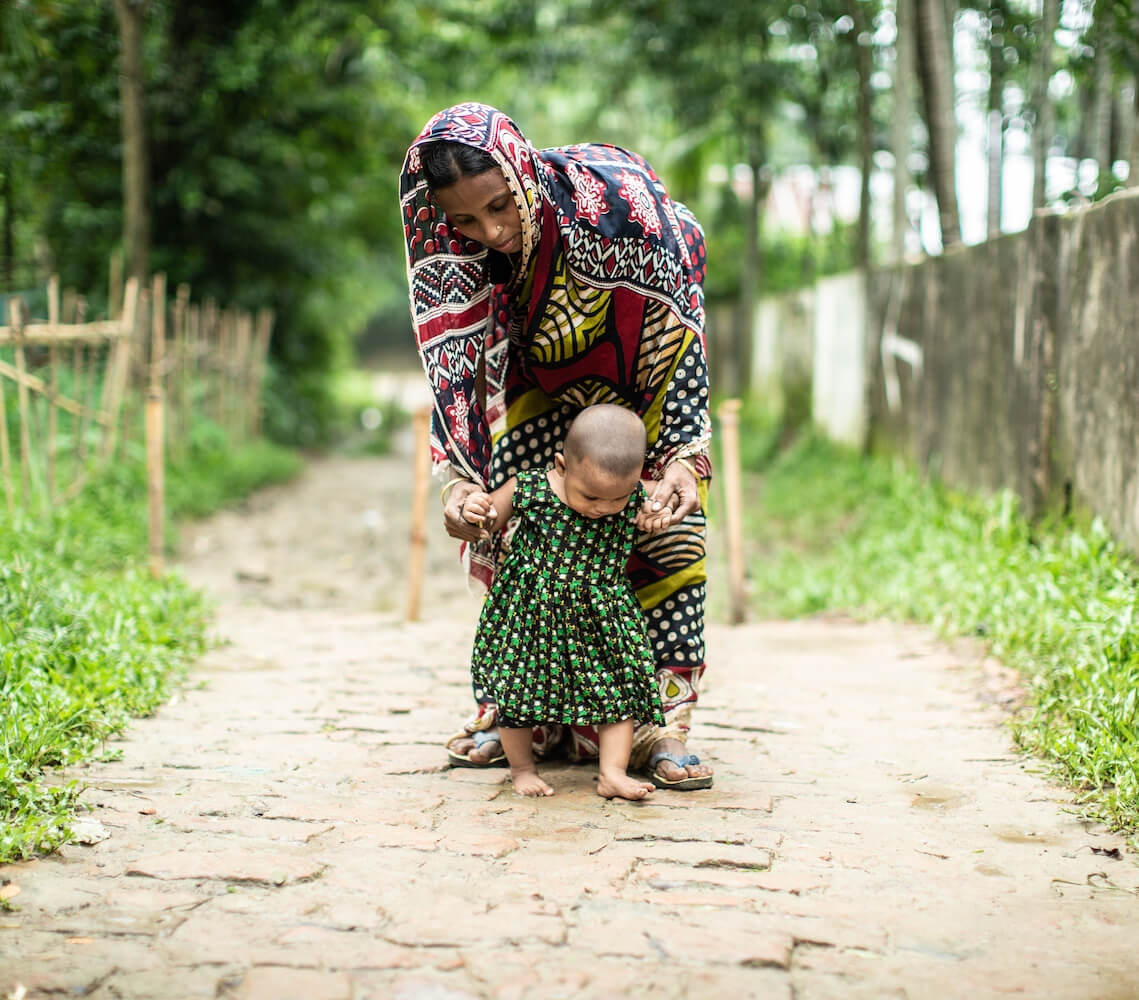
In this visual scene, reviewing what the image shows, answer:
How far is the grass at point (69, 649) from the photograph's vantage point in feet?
9.51

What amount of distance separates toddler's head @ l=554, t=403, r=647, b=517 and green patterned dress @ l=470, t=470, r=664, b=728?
0.12 meters

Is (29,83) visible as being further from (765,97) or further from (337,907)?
(337,907)

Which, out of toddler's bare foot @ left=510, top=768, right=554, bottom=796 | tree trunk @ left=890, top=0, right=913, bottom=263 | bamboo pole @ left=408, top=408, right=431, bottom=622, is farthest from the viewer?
tree trunk @ left=890, top=0, right=913, bottom=263

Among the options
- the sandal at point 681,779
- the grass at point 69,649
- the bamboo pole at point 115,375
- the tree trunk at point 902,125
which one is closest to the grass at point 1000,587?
the sandal at point 681,779

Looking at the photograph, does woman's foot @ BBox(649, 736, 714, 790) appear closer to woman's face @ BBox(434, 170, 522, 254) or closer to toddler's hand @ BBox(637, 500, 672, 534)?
toddler's hand @ BBox(637, 500, 672, 534)

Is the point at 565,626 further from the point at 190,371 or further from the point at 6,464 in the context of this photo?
the point at 190,371

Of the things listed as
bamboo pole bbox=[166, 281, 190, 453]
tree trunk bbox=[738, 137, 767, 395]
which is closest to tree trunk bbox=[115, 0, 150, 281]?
bamboo pole bbox=[166, 281, 190, 453]

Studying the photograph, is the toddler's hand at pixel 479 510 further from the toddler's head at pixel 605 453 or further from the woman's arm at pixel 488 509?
the toddler's head at pixel 605 453

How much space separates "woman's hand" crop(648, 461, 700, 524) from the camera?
301 cm

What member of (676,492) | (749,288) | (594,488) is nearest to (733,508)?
(676,492)

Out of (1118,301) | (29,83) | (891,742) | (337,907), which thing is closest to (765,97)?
(29,83)

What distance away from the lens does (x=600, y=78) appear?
60.8 feet

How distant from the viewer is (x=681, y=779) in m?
3.16

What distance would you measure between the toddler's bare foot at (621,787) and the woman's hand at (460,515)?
72cm
